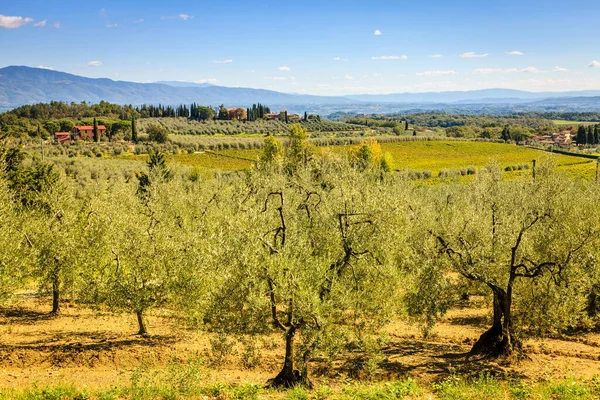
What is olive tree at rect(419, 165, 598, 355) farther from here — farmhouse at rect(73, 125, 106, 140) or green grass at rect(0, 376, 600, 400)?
farmhouse at rect(73, 125, 106, 140)

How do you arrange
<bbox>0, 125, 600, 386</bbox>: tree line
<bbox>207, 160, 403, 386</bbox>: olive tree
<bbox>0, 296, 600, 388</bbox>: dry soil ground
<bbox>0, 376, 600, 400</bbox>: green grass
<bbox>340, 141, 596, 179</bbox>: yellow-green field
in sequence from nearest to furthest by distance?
<bbox>0, 376, 600, 400</bbox>: green grass, <bbox>207, 160, 403, 386</bbox>: olive tree, <bbox>0, 125, 600, 386</bbox>: tree line, <bbox>0, 296, 600, 388</bbox>: dry soil ground, <bbox>340, 141, 596, 179</bbox>: yellow-green field

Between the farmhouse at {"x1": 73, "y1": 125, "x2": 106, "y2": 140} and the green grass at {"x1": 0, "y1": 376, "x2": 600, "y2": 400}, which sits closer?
the green grass at {"x1": 0, "y1": 376, "x2": 600, "y2": 400}

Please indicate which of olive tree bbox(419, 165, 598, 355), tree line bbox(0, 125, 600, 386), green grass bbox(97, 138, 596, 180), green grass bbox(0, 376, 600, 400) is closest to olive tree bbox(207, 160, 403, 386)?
tree line bbox(0, 125, 600, 386)

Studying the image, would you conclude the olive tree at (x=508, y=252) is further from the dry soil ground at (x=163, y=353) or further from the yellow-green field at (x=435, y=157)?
the yellow-green field at (x=435, y=157)

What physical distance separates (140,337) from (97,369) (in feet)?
11.2

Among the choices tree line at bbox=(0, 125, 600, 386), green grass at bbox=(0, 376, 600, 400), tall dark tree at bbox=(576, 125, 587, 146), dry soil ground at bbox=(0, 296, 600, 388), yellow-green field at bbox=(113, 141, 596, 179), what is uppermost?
tall dark tree at bbox=(576, 125, 587, 146)

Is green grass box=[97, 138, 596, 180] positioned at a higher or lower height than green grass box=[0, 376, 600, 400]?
higher

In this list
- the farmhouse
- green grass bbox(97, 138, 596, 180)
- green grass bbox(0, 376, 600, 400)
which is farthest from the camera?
the farmhouse

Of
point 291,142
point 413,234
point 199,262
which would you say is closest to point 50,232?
point 199,262

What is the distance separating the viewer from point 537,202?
2595cm

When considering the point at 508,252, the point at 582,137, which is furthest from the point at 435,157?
the point at 508,252

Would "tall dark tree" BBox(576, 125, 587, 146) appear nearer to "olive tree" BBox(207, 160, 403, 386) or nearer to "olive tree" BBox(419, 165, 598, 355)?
"olive tree" BBox(419, 165, 598, 355)

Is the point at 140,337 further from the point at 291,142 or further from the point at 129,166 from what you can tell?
the point at 291,142

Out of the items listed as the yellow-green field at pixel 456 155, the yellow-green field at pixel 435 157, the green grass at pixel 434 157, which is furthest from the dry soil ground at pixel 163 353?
the yellow-green field at pixel 456 155
